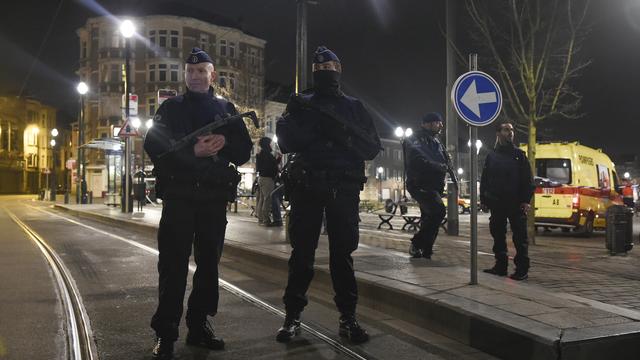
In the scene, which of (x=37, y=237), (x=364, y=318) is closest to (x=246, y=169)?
(x=37, y=237)

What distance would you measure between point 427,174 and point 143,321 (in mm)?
4000

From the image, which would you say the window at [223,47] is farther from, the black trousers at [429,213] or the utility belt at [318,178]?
the utility belt at [318,178]

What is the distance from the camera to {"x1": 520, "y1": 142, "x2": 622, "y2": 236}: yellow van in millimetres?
14648

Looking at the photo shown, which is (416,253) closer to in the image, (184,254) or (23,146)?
(184,254)

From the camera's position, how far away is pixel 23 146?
3007 inches

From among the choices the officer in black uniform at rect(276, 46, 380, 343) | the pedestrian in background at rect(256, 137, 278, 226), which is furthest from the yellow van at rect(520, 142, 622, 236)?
the officer in black uniform at rect(276, 46, 380, 343)

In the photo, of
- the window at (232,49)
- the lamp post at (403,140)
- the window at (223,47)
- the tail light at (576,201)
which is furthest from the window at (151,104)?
the tail light at (576,201)

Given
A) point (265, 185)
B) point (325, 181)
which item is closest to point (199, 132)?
point (325, 181)

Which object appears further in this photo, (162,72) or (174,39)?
(162,72)

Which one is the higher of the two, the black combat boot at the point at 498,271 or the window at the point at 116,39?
the window at the point at 116,39

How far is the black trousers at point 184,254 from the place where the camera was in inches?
153

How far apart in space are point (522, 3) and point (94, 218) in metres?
15.9

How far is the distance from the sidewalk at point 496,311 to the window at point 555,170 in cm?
931

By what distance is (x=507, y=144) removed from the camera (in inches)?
281
